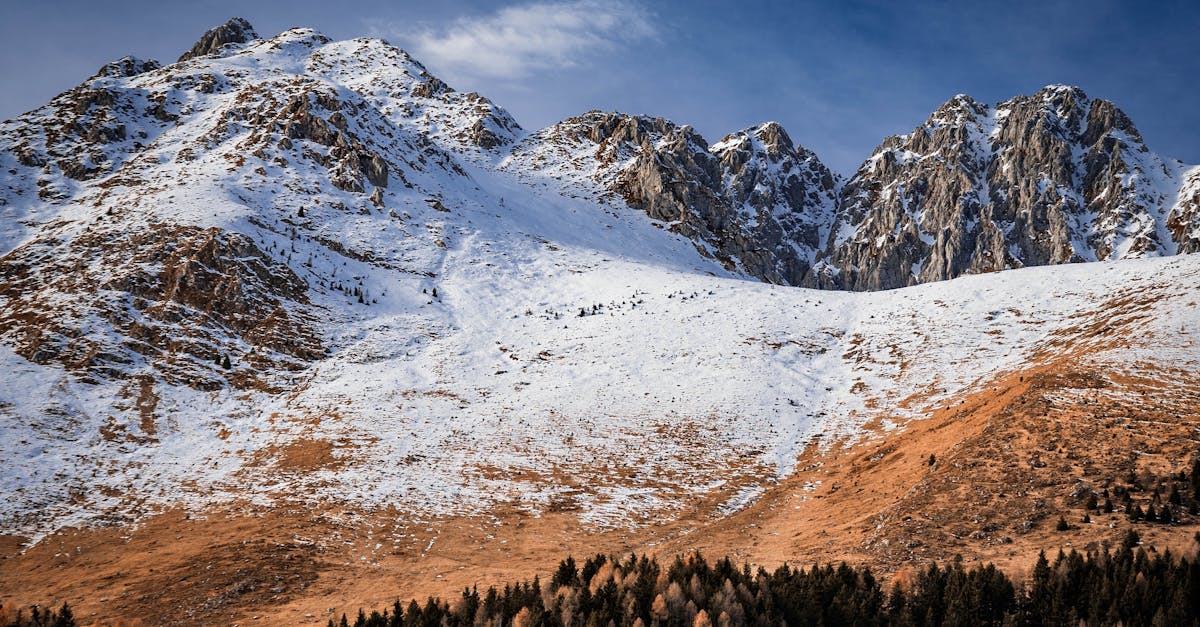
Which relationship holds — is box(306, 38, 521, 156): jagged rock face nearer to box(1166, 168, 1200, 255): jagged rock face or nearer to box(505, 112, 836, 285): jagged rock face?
box(505, 112, 836, 285): jagged rock face

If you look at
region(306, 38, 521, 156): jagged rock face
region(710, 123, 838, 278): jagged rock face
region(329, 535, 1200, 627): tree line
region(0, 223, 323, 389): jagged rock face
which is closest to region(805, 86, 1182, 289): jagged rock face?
region(710, 123, 838, 278): jagged rock face

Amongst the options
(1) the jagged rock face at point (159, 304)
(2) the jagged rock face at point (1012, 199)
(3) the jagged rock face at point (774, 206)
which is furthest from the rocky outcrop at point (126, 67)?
(2) the jagged rock face at point (1012, 199)

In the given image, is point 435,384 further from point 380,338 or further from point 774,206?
point 774,206

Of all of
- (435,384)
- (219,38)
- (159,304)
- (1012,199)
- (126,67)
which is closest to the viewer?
(435,384)

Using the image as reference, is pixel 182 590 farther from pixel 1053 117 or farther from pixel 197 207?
pixel 1053 117

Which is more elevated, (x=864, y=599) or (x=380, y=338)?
(x=380, y=338)

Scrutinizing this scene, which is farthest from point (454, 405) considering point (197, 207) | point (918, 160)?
point (918, 160)

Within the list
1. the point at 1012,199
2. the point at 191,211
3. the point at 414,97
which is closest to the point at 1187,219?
the point at 1012,199
